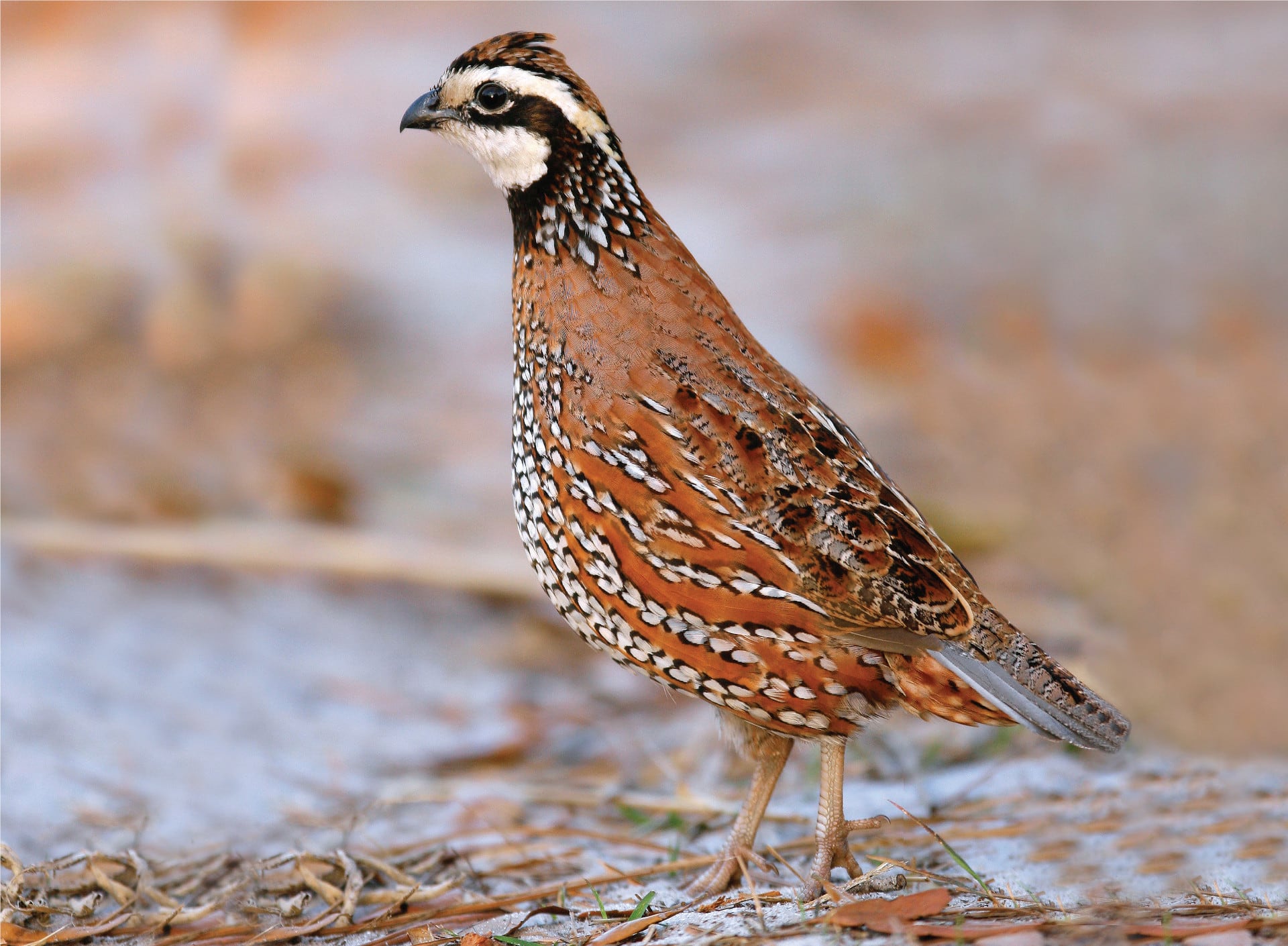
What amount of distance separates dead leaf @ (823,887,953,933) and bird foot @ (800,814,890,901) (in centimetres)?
33

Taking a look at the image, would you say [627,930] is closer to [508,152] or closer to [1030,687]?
[1030,687]

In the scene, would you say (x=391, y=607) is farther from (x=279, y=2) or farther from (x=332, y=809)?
(x=279, y=2)

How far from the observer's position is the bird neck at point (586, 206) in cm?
297

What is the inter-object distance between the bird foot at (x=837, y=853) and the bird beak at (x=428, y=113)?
204cm

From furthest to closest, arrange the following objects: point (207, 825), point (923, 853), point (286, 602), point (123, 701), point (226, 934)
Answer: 1. point (286, 602)
2. point (123, 701)
3. point (207, 825)
4. point (923, 853)
5. point (226, 934)

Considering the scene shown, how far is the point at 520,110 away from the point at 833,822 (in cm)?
189

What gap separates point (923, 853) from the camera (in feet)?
10.5

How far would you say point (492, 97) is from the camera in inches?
120

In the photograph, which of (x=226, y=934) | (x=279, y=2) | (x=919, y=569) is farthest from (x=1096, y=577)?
(x=279, y=2)

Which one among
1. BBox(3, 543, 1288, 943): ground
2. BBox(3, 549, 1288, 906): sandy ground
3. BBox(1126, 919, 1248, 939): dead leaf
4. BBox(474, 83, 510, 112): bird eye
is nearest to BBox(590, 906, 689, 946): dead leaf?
BBox(3, 543, 1288, 943): ground

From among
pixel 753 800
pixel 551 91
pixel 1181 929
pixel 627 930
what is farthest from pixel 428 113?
pixel 1181 929

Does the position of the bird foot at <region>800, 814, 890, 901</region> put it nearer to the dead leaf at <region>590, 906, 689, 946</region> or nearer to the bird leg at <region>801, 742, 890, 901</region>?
the bird leg at <region>801, 742, 890, 901</region>

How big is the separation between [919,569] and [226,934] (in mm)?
1896

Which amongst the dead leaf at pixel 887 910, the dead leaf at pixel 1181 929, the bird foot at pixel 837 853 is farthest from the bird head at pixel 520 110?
the dead leaf at pixel 1181 929
